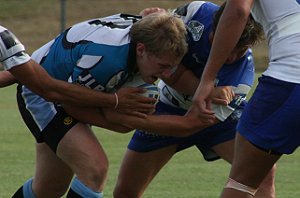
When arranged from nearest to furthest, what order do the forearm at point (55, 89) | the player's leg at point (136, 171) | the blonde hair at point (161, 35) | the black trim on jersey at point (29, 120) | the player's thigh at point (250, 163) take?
the player's thigh at point (250, 163) → the forearm at point (55, 89) → the blonde hair at point (161, 35) → the black trim on jersey at point (29, 120) → the player's leg at point (136, 171)

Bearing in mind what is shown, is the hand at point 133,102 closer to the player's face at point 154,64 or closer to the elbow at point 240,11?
the player's face at point 154,64

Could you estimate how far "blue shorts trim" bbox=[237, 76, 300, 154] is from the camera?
5.39 m

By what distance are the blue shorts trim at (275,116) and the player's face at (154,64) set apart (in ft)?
2.25

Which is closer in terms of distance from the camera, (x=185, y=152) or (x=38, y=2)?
(x=185, y=152)

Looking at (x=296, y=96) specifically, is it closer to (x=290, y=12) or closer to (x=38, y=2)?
(x=290, y=12)

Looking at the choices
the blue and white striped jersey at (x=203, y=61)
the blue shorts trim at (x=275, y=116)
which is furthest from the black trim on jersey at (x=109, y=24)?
the blue shorts trim at (x=275, y=116)

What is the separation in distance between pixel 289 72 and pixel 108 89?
4.03ft

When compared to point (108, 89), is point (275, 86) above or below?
above

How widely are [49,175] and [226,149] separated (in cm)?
127

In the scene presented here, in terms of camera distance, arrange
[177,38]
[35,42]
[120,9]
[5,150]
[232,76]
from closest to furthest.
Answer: [177,38]
[232,76]
[5,150]
[35,42]
[120,9]

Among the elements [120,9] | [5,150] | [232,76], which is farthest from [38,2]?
[232,76]

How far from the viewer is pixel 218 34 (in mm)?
5477

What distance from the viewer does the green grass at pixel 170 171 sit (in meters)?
8.73

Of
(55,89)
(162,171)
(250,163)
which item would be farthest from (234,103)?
(162,171)
